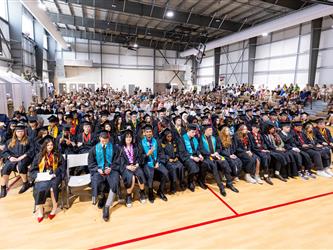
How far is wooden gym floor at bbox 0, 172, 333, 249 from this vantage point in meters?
3.00

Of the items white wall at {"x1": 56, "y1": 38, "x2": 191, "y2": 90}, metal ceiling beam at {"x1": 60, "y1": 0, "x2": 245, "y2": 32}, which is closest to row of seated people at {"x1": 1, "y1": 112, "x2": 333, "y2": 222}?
metal ceiling beam at {"x1": 60, "y1": 0, "x2": 245, "y2": 32}

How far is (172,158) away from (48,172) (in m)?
2.37

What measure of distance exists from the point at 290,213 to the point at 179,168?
2.12 meters

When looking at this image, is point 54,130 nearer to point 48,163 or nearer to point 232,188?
point 48,163

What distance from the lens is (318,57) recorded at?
14773 mm

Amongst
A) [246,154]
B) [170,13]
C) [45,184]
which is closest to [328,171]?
[246,154]

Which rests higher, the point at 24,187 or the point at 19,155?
the point at 19,155

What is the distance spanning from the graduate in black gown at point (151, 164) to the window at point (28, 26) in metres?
16.7

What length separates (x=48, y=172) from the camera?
3.73 meters

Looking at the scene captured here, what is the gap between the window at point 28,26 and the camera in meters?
16.0

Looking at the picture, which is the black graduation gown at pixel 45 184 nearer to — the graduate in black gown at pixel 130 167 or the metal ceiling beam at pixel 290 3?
the graduate in black gown at pixel 130 167

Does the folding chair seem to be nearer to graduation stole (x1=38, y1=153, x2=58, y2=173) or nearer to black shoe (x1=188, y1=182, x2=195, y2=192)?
graduation stole (x1=38, y1=153, x2=58, y2=173)

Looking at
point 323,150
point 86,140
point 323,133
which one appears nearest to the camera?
point 86,140

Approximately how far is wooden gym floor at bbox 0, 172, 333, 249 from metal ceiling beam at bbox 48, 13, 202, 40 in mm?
16230
